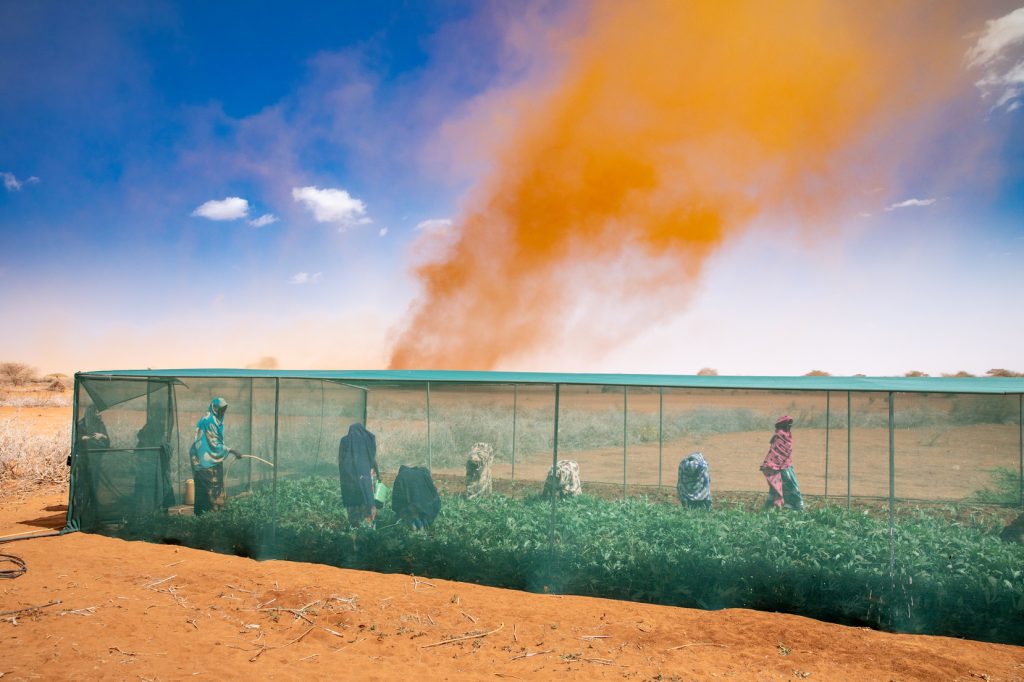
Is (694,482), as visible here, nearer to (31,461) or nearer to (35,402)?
(31,461)

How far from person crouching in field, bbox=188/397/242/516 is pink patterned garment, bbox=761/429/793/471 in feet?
22.2

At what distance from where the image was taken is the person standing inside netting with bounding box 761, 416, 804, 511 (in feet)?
24.9

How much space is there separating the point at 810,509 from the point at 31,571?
29.2 ft

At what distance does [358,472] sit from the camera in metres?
8.36

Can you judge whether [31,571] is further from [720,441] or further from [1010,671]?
[1010,671]

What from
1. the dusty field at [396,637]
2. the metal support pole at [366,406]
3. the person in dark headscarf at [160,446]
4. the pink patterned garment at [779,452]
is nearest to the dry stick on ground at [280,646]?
the dusty field at [396,637]

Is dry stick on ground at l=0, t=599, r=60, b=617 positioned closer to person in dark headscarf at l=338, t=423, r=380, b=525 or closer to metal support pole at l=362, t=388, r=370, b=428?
person in dark headscarf at l=338, t=423, r=380, b=525

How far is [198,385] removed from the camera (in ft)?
31.4

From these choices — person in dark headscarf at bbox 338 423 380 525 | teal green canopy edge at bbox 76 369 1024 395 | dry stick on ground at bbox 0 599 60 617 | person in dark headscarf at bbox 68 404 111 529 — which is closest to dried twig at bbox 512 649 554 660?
teal green canopy edge at bbox 76 369 1024 395

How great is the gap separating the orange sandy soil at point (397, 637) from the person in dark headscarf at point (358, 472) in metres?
0.73

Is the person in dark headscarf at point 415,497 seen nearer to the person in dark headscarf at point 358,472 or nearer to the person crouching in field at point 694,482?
the person in dark headscarf at point 358,472

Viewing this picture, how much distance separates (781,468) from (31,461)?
1495 centimetres

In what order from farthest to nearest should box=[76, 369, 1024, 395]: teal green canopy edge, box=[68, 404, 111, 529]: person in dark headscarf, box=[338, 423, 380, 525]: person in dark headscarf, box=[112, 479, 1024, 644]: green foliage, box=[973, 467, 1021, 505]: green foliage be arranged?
1. box=[68, 404, 111, 529]: person in dark headscarf
2. box=[338, 423, 380, 525]: person in dark headscarf
3. box=[973, 467, 1021, 505]: green foliage
4. box=[76, 369, 1024, 395]: teal green canopy edge
5. box=[112, 479, 1024, 644]: green foliage

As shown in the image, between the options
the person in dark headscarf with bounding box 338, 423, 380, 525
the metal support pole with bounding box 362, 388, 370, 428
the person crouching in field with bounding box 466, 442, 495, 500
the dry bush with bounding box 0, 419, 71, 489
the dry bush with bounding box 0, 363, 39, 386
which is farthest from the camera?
the dry bush with bounding box 0, 363, 39, 386
